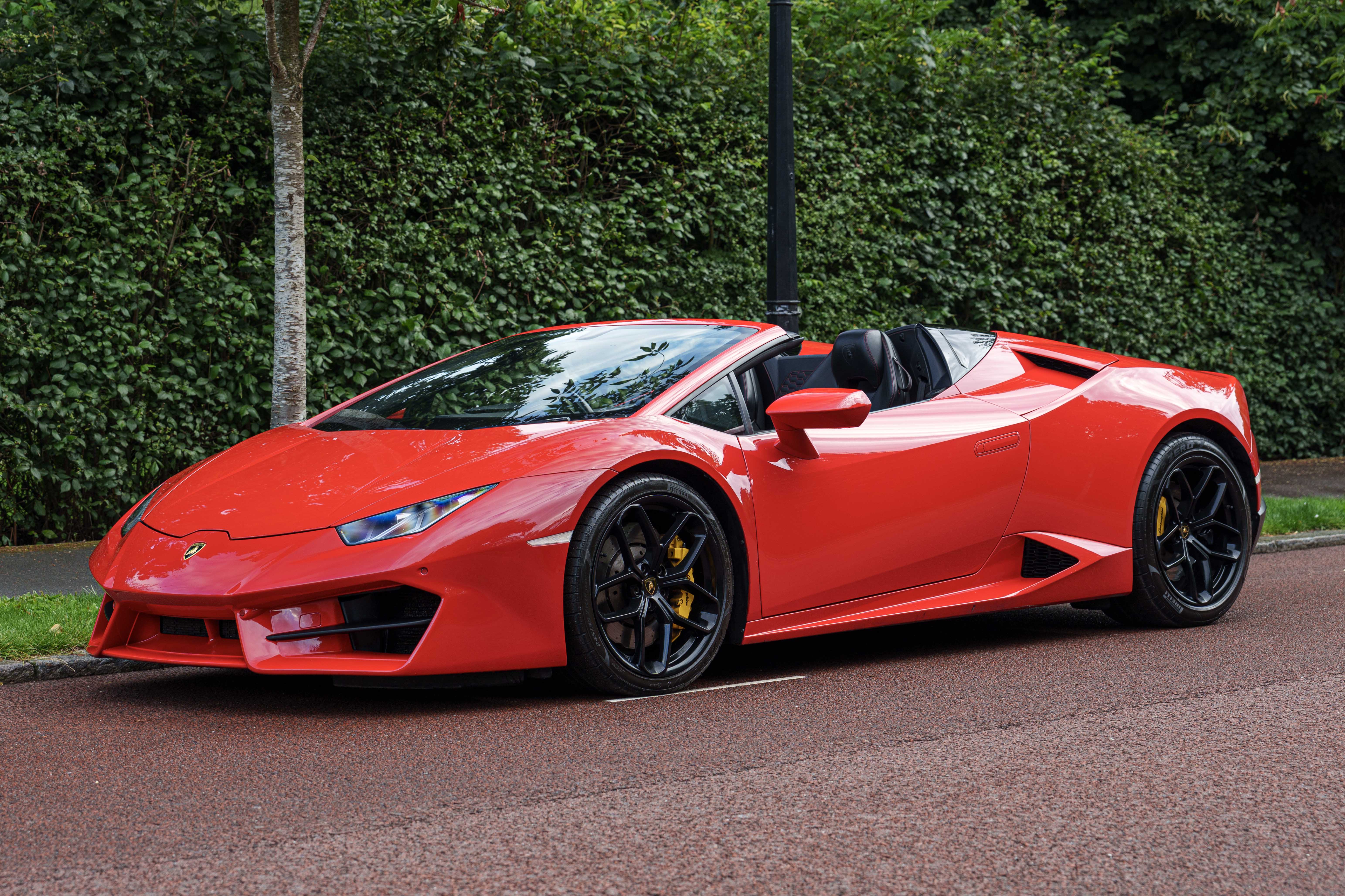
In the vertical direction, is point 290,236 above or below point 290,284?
above

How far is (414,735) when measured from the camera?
4.48m

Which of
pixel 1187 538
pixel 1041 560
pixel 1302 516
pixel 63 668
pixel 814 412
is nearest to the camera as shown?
pixel 814 412

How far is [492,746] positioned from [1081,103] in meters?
11.1

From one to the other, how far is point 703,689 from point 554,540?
92 centimetres

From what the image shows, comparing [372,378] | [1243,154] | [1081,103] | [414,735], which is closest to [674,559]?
[414,735]

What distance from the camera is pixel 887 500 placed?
222 inches

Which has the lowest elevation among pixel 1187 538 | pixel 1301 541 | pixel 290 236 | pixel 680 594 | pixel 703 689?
pixel 1301 541

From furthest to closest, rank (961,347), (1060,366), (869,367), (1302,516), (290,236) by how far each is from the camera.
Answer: (1302,516) < (290,236) < (1060,366) < (961,347) < (869,367)

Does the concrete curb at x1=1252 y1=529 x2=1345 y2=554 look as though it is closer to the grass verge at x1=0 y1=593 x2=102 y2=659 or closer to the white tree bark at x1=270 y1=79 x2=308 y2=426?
the white tree bark at x1=270 y1=79 x2=308 y2=426

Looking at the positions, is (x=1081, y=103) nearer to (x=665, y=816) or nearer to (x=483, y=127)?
(x=483, y=127)

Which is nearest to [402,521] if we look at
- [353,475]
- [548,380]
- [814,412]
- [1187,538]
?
[353,475]

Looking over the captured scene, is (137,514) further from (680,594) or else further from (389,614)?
(680,594)

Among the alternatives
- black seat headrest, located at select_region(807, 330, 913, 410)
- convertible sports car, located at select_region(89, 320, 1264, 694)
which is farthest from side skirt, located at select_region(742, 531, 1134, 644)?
black seat headrest, located at select_region(807, 330, 913, 410)

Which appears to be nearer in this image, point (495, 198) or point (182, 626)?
point (182, 626)
